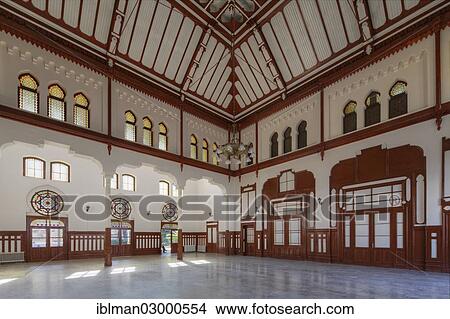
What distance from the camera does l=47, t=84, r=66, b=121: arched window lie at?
34.7 ft

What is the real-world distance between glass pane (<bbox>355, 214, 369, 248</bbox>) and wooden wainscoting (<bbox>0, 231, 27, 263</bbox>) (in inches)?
526

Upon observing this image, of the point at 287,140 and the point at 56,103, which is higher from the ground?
the point at 56,103

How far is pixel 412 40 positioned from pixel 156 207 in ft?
48.1

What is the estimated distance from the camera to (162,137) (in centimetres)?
1426

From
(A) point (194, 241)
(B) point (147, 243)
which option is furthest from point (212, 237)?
(B) point (147, 243)

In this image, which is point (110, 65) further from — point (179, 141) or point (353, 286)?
point (353, 286)

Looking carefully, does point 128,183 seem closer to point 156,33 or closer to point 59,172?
point 59,172

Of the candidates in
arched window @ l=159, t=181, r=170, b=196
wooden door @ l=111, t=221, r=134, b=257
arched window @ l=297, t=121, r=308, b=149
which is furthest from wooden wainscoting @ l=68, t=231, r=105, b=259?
arched window @ l=297, t=121, r=308, b=149

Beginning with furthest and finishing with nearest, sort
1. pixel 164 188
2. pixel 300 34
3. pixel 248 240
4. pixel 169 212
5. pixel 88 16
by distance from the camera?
pixel 164 188
pixel 169 212
pixel 248 240
pixel 300 34
pixel 88 16

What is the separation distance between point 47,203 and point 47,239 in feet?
5.31

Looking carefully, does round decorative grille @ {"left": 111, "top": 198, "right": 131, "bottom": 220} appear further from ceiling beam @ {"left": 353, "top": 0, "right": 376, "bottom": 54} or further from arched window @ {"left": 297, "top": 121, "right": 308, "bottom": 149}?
ceiling beam @ {"left": 353, "top": 0, "right": 376, "bottom": 54}

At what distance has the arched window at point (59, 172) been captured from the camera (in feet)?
48.2

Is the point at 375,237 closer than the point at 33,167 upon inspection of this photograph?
Yes

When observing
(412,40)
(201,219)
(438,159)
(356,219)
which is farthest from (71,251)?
(412,40)
